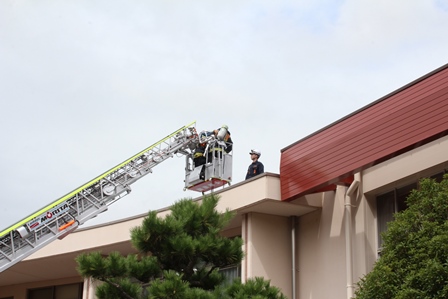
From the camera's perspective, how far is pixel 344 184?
1688 cm

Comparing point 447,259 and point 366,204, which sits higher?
point 366,204

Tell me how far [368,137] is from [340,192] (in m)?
2.13

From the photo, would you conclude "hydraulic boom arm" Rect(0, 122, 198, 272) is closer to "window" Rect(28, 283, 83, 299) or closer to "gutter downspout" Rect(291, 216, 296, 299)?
"gutter downspout" Rect(291, 216, 296, 299)

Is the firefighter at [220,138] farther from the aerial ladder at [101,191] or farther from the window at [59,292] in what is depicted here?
the window at [59,292]

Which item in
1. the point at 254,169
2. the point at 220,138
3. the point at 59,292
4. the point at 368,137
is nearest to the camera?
the point at 368,137

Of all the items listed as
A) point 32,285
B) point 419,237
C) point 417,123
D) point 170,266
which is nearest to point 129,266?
point 170,266

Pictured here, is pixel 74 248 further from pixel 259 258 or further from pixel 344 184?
pixel 344 184

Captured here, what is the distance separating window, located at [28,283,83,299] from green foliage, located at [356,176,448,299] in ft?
43.3

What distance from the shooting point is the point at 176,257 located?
13383 millimetres

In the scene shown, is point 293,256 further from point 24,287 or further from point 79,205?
point 24,287

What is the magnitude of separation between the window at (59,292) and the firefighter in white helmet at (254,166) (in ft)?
25.5

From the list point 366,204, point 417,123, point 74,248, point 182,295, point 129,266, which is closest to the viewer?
point 182,295

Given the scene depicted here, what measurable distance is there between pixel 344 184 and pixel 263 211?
6.18ft

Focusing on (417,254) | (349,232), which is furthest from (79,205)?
(417,254)
